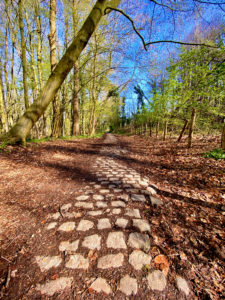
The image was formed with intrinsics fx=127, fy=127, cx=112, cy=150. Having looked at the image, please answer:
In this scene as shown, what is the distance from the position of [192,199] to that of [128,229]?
1657 mm

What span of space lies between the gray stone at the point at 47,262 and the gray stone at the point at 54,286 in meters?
0.13

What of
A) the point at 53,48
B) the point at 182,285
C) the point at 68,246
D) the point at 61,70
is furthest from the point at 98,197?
the point at 53,48

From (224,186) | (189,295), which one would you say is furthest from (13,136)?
(224,186)

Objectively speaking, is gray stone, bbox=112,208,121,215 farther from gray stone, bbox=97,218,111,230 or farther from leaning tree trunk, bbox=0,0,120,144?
leaning tree trunk, bbox=0,0,120,144

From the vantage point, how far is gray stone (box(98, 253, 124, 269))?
1.28 metres

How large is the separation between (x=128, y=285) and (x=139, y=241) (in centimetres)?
47

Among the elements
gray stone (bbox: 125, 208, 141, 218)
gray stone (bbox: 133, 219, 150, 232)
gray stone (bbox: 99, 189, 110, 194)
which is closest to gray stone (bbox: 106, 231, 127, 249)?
gray stone (bbox: 133, 219, 150, 232)

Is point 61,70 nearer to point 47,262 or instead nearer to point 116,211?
point 116,211

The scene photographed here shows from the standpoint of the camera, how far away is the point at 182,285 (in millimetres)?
1150

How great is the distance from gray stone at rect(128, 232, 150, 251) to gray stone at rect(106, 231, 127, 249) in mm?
88

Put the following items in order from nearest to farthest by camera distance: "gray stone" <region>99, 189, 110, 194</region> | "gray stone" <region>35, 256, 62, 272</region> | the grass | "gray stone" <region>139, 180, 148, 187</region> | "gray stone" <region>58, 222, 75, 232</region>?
"gray stone" <region>35, 256, 62, 272</region>
"gray stone" <region>58, 222, 75, 232</region>
"gray stone" <region>99, 189, 110, 194</region>
"gray stone" <region>139, 180, 148, 187</region>
the grass

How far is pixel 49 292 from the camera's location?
1066 millimetres

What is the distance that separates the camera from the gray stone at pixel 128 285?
108cm

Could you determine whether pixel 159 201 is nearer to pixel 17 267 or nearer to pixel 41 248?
pixel 41 248
